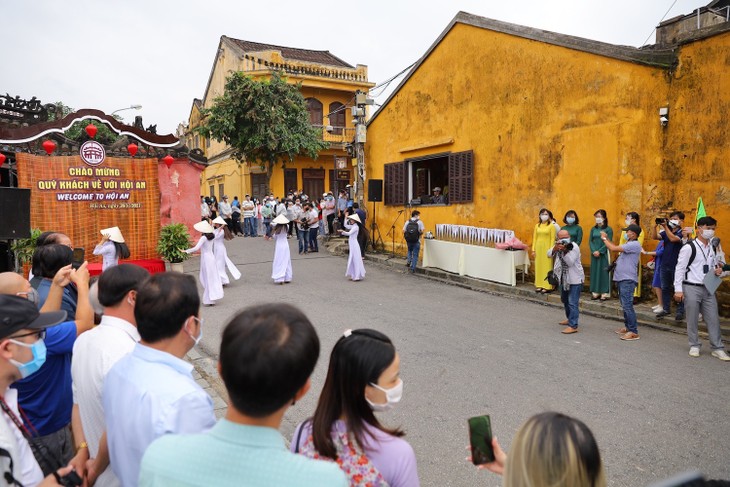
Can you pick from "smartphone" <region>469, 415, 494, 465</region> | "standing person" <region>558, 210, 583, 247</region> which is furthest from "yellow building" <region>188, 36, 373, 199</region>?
"smartphone" <region>469, 415, 494, 465</region>

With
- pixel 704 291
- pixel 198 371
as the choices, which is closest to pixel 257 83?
pixel 198 371

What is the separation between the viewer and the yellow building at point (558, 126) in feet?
27.2

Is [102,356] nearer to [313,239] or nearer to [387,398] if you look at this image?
[387,398]

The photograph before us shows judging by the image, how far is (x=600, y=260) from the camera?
938 cm

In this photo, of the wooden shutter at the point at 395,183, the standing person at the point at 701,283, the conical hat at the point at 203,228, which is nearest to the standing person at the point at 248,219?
the wooden shutter at the point at 395,183

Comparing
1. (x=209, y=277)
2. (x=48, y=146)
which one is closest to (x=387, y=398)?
(x=209, y=277)

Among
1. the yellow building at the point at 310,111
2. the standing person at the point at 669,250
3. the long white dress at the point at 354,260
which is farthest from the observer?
the yellow building at the point at 310,111

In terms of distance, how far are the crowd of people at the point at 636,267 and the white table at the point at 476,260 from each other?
0.59m

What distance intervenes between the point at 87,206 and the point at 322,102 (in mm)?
18173

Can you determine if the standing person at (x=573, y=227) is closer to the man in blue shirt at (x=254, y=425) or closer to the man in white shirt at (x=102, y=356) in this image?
the man in white shirt at (x=102, y=356)

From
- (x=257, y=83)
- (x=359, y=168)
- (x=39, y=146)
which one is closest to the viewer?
(x=39, y=146)

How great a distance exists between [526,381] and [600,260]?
15.7ft

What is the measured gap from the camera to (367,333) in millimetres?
1994

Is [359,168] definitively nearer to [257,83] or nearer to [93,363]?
[257,83]
